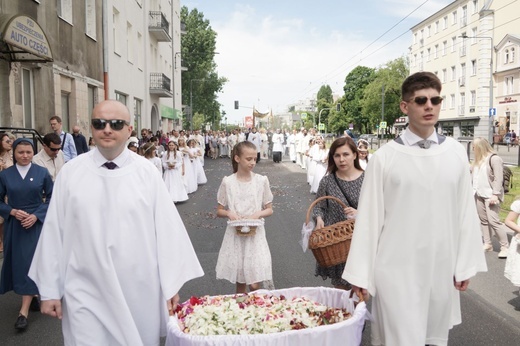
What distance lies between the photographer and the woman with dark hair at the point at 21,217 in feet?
18.2

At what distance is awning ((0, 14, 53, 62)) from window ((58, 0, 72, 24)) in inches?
163

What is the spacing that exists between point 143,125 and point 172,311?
2804 centimetres

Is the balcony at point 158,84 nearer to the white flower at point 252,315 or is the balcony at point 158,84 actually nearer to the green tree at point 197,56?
the white flower at point 252,315

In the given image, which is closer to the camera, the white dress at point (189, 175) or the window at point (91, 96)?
the white dress at point (189, 175)

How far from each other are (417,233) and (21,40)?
10.3m

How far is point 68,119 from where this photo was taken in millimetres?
17297

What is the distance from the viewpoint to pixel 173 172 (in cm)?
1474

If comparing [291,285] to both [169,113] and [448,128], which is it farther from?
[448,128]

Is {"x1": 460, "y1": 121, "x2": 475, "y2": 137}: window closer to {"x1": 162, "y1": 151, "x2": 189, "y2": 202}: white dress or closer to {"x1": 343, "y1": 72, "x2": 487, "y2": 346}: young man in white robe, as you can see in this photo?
{"x1": 162, "y1": 151, "x2": 189, "y2": 202}: white dress

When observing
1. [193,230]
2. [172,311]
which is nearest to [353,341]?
[172,311]

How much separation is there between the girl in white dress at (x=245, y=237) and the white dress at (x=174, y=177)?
965cm

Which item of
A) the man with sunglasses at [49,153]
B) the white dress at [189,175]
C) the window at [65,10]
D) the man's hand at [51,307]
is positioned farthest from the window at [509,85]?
the man's hand at [51,307]

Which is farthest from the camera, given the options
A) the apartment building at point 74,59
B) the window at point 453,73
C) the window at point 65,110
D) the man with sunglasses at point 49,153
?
the window at point 453,73

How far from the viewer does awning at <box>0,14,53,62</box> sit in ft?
34.5
